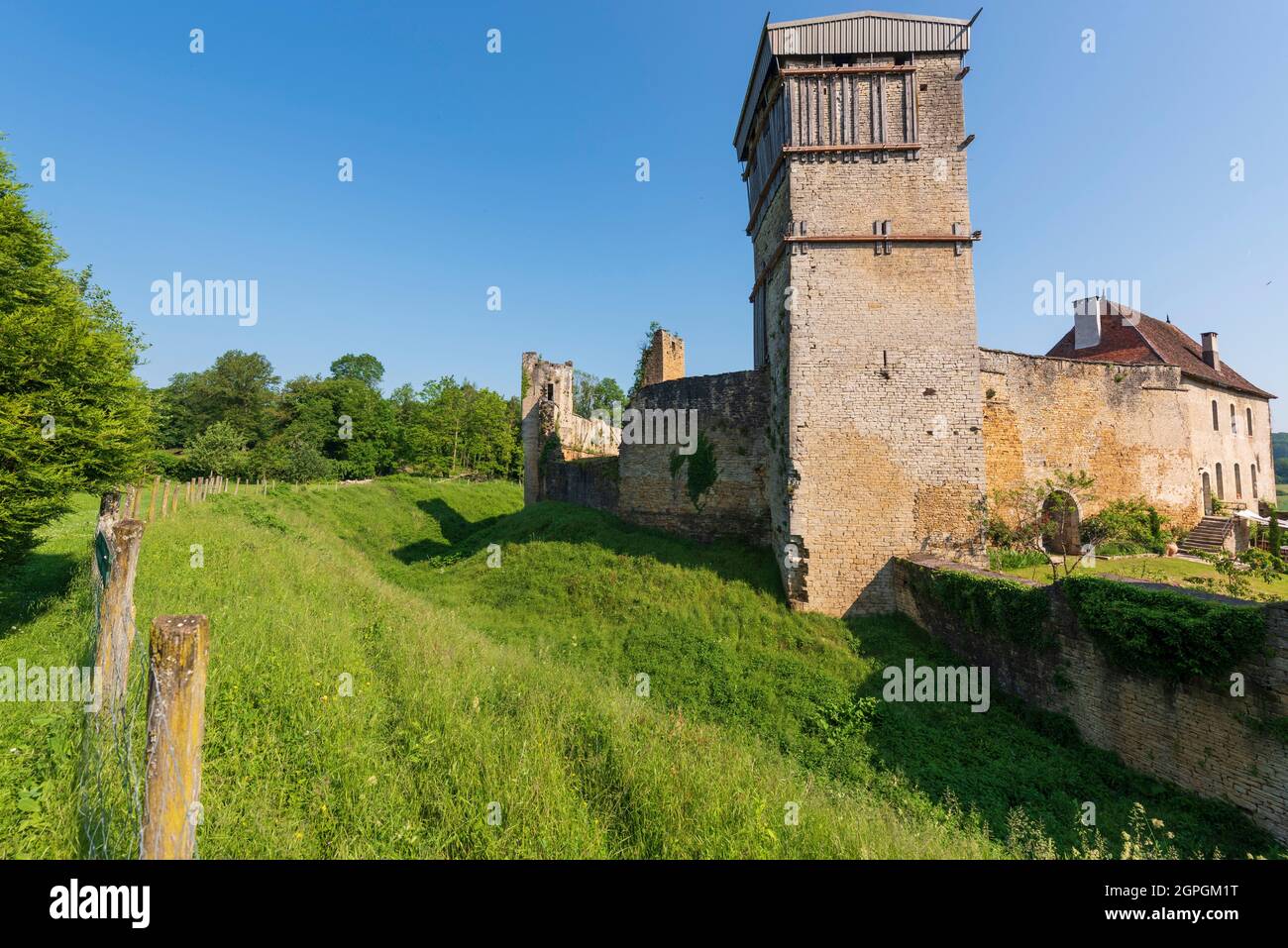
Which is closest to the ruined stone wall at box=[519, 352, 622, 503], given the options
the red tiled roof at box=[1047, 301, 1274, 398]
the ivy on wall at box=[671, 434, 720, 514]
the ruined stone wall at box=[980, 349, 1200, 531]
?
the ivy on wall at box=[671, 434, 720, 514]

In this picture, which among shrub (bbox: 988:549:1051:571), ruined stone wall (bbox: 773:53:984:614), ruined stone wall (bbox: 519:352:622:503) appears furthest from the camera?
ruined stone wall (bbox: 519:352:622:503)

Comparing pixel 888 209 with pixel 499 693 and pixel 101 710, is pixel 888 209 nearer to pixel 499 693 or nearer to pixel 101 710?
pixel 499 693

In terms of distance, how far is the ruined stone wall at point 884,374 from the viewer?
1152 cm

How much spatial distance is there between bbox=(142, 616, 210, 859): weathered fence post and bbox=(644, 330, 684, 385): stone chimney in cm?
1992

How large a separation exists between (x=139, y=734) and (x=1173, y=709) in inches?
460

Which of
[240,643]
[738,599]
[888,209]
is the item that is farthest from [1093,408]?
[240,643]

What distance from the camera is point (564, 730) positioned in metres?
5.59

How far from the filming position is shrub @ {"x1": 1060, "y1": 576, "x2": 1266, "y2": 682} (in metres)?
5.85

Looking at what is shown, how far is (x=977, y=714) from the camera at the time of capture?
8.43 m

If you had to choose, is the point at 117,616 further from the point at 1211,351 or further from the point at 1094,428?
the point at 1211,351

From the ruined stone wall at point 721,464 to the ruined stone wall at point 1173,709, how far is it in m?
7.03

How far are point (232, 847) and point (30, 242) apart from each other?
9161mm

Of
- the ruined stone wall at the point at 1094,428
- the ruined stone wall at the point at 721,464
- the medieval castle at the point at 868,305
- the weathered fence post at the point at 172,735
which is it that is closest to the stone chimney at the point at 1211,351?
the ruined stone wall at the point at 1094,428

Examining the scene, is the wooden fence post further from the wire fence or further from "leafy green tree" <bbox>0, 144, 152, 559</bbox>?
"leafy green tree" <bbox>0, 144, 152, 559</bbox>
